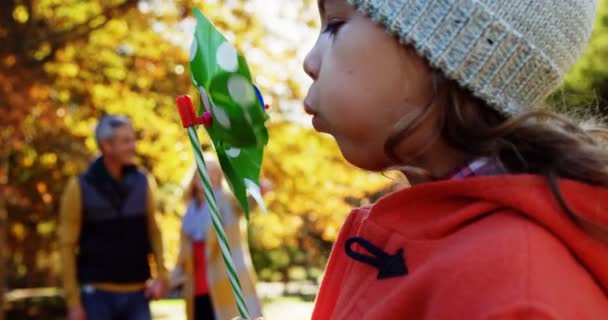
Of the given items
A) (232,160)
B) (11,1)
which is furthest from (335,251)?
(11,1)

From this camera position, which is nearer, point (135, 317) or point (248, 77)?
point (248, 77)

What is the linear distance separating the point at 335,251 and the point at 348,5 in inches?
21.0

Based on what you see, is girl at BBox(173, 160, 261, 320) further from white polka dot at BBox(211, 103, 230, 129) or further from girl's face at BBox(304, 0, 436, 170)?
girl's face at BBox(304, 0, 436, 170)

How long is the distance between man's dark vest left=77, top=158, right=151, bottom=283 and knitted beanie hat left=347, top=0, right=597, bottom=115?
3.96m

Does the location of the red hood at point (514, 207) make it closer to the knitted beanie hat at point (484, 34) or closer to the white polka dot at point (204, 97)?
the knitted beanie hat at point (484, 34)

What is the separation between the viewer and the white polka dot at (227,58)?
1.81 metres

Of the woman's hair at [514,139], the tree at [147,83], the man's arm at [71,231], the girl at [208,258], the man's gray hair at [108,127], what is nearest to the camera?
the woman's hair at [514,139]

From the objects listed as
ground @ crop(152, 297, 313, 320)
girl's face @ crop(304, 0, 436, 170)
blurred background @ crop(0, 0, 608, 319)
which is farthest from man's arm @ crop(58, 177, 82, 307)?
ground @ crop(152, 297, 313, 320)

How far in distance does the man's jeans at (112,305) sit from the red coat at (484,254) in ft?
12.8

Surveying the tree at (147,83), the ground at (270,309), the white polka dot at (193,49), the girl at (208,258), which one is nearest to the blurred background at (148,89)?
the tree at (147,83)

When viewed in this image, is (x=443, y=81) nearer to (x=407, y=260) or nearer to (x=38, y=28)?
(x=407, y=260)

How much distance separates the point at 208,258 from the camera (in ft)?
19.8

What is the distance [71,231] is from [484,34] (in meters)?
4.12

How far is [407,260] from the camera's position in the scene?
1.45 m
